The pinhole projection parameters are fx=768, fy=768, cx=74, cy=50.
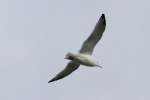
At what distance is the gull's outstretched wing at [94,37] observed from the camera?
55062 millimetres

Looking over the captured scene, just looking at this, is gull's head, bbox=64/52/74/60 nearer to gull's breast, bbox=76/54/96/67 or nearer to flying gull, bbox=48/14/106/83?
flying gull, bbox=48/14/106/83

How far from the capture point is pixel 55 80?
57438mm

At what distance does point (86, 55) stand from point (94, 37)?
6.35ft

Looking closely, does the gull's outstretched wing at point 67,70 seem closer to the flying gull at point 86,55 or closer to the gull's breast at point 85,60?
the flying gull at point 86,55

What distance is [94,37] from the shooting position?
182 feet

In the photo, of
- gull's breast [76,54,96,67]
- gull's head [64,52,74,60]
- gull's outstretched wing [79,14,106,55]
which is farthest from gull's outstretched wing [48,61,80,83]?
gull's head [64,52,74,60]

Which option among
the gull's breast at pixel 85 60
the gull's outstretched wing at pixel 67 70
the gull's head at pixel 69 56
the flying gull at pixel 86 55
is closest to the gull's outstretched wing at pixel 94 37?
the flying gull at pixel 86 55

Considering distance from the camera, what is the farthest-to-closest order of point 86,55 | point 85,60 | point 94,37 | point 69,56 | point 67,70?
point 67,70 → point 94,37 → point 86,55 → point 85,60 → point 69,56

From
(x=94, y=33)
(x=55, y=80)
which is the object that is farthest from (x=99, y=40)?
(x=55, y=80)

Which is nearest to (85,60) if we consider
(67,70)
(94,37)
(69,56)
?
(69,56)

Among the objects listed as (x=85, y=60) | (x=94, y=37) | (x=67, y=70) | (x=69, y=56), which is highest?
(x=94, y=37)

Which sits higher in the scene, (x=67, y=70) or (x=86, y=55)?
(x=86, y=55)

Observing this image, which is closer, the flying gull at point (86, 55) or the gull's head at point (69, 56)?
the gull's head at point (69, 56)

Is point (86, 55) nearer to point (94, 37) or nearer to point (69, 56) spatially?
point (94, 37)
